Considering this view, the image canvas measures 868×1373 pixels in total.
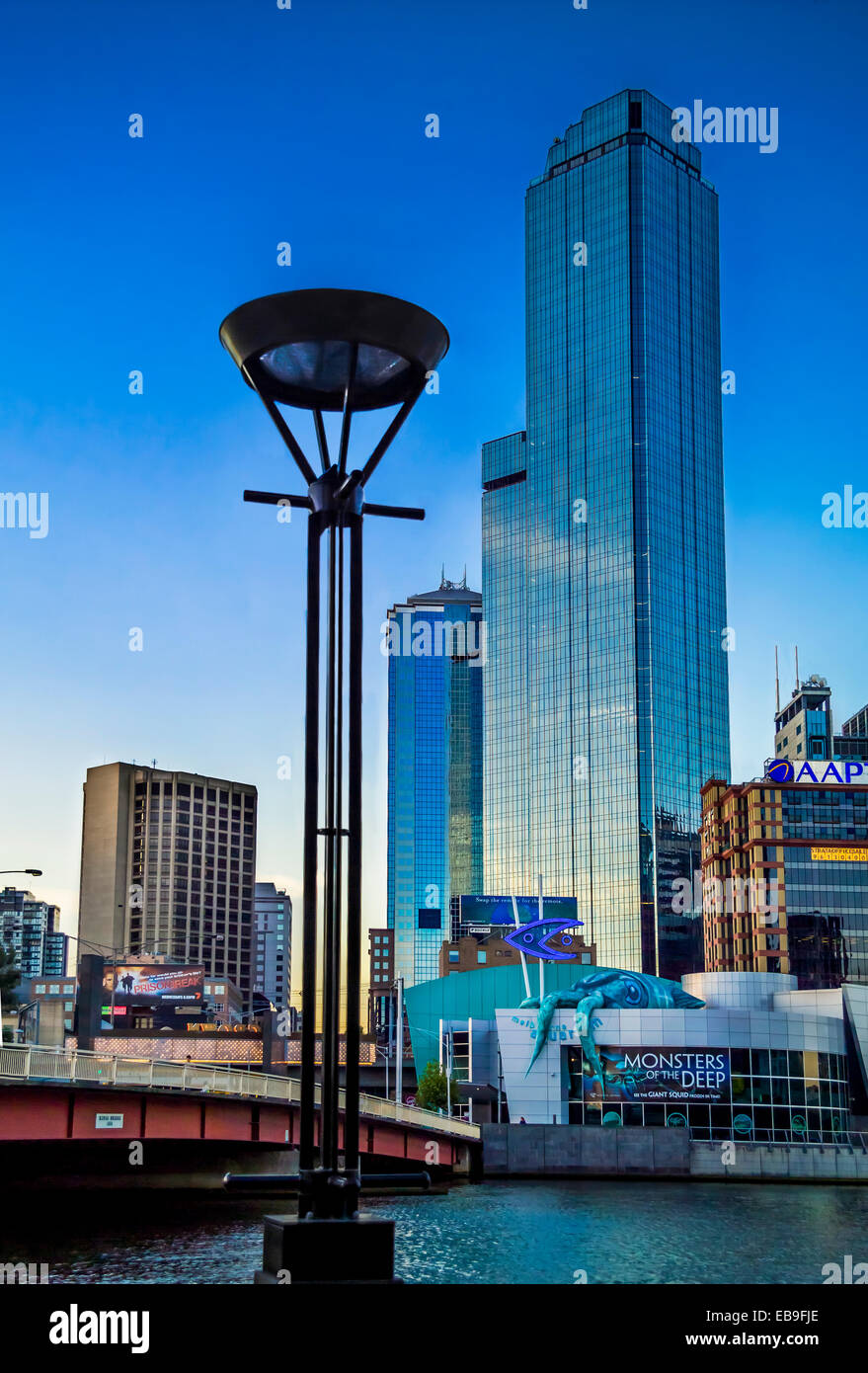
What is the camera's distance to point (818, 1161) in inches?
3125

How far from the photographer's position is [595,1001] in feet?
281

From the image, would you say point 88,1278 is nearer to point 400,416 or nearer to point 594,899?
point 400,416

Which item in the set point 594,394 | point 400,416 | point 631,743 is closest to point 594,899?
point 631,743

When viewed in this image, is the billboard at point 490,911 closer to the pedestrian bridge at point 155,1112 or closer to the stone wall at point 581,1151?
the stone wall at point 581,1151

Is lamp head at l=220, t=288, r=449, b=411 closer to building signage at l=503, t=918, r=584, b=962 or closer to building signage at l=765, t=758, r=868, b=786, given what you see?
building signage at l=503, t=918, r=584, b=962

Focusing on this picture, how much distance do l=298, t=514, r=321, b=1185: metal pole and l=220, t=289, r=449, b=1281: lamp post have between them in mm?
13

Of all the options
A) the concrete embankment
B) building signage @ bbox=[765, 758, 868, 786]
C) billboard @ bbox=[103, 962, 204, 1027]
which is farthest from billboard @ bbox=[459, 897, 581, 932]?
the concrete embankment

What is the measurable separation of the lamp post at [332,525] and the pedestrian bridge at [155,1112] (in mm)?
27364

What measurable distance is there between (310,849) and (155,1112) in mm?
37164

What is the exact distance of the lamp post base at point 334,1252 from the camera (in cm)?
1227

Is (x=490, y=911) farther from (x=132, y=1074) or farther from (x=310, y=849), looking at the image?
(x=310, y=849)

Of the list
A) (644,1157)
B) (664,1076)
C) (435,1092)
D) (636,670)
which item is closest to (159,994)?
(435,1092)
